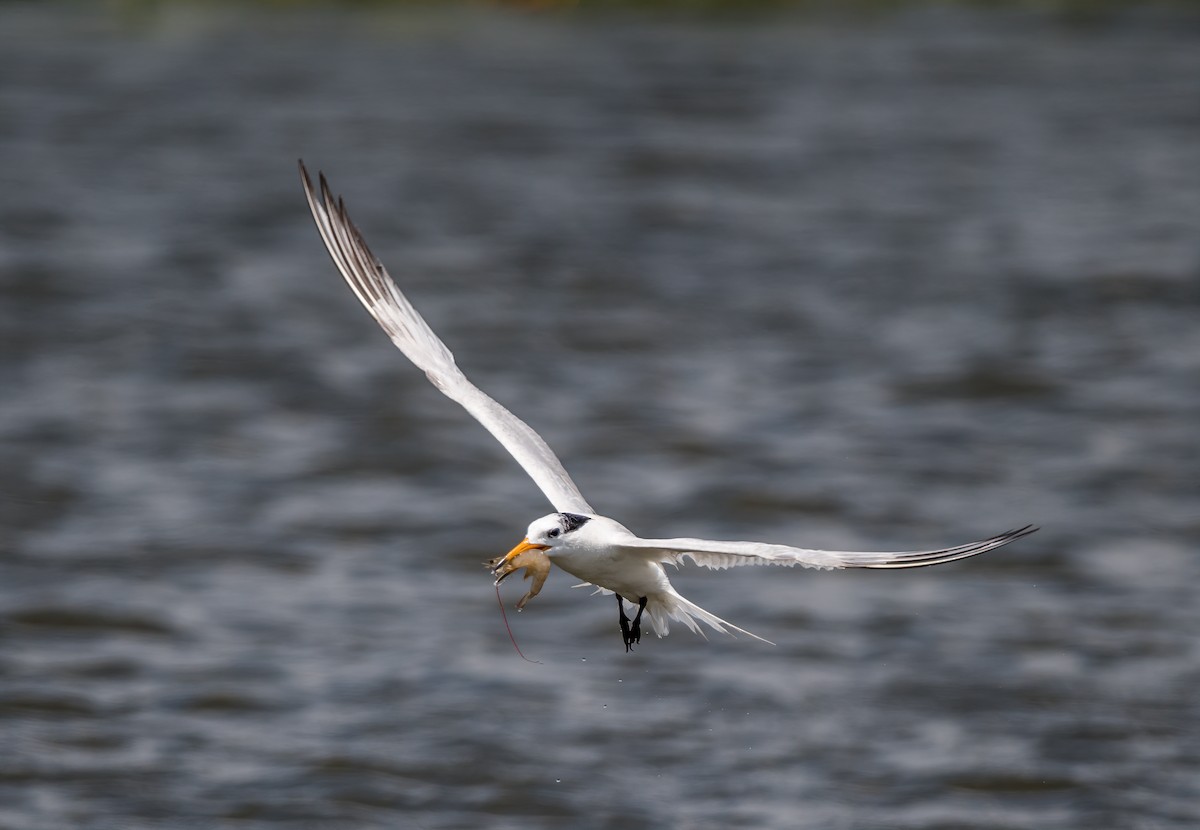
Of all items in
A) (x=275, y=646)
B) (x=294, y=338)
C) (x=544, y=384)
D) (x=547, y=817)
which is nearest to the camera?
(x=547, y=817)

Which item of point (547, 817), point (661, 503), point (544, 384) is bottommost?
point (547, 817)

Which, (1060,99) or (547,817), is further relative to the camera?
(1060,99)

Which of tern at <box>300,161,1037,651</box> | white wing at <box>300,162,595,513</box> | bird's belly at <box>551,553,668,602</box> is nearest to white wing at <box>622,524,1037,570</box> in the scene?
tern at <box>300,161,1037,651</box>

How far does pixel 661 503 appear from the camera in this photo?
16.2 metres

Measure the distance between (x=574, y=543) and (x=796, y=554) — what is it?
37.2 inches

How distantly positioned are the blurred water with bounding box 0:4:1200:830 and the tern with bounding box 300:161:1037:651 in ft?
11.2

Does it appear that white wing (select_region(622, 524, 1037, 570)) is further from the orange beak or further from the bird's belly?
the orange beak

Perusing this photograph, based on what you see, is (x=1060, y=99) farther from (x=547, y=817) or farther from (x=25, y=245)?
(x=547, y=817)

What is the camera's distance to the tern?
6.77m

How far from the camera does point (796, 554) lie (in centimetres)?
679

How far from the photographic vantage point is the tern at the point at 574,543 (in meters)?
6.77

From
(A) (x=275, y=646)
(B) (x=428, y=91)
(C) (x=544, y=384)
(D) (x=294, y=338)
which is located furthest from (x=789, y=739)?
(B) (x=428, y=91)

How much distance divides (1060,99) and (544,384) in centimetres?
1300

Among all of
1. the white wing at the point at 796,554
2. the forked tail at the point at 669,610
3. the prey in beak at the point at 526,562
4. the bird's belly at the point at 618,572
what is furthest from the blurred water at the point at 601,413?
the white wing at the point at 796,554
